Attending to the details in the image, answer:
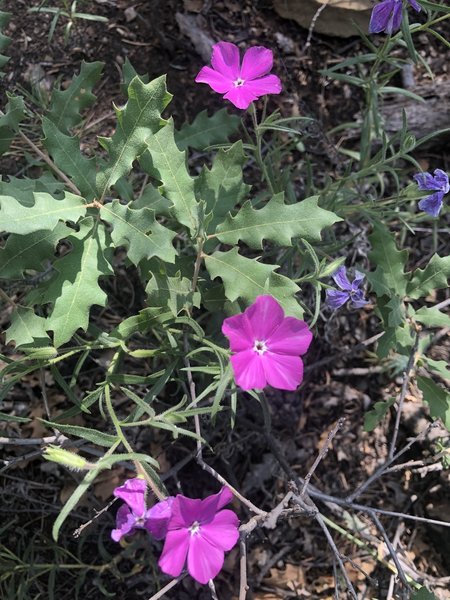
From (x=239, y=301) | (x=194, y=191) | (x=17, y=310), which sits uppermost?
(x=194, y=191)

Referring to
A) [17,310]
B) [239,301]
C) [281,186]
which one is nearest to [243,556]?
[239,301]

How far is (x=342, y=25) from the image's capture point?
3363mm

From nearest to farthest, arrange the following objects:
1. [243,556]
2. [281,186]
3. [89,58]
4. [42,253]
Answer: [243,556] < [42,253] < [281,186] < [89,58]

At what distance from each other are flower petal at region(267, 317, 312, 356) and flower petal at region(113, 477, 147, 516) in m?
0.56

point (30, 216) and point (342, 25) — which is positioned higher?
point (30, 216)

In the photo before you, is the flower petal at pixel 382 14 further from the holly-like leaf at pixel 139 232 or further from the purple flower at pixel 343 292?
the holly-like leaf at pixel 139 232

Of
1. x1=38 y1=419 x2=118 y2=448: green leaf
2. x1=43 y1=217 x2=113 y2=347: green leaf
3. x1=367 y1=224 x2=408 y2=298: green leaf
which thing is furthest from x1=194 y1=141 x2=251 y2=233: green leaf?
x1=38 y1=419 x2=118 y2=448: green leaf

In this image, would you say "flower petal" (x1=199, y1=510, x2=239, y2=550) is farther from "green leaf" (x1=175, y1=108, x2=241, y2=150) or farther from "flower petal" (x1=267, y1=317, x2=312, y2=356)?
"green leaf" (x1=175, y1=108, x2=241, y2=150)

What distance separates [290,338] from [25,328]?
0.96 meters

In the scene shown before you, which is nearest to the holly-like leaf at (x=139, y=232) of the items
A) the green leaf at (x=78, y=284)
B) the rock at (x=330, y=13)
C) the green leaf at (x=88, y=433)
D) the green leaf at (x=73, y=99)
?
the green leaf at (x=78, y=284)

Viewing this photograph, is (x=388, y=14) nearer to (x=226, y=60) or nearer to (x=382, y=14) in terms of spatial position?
(x=382, y=14)

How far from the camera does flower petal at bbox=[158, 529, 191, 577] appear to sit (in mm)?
1665

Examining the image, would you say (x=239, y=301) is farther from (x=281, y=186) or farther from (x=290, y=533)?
(x=290, y=533)

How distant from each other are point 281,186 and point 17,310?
123 centimetres
